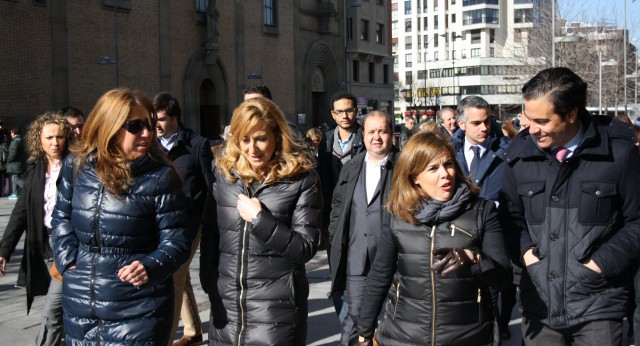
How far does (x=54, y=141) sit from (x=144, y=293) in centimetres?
238

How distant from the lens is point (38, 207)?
554cm

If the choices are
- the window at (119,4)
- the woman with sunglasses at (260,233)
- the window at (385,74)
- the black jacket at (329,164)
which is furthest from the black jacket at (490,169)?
the window at (385,74)

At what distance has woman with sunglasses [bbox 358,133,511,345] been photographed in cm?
354

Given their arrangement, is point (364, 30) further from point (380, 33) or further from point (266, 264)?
point (266, 264)

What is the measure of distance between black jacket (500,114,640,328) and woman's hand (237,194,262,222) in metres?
1.45

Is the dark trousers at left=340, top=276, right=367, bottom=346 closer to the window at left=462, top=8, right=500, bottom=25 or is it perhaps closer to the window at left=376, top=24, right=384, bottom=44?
the window at left=376, top=24, right=384, bottom=44

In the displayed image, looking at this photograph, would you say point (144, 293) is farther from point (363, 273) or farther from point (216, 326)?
point (363, 273)

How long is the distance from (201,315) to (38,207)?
2.55m

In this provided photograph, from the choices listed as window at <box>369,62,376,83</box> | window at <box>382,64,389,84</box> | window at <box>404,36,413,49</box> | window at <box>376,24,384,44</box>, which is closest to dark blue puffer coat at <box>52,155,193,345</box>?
window at <box>369,62,376,83</box>

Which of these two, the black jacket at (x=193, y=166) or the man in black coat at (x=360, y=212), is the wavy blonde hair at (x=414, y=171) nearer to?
the man in black coat at (x=360, y=212)

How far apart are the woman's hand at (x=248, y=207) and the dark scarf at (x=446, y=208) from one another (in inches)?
33.8

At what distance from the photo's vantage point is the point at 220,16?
118ft

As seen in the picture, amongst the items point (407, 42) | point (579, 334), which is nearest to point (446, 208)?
point (579, 334)

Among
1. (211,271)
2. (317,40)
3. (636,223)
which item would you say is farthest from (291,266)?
(317,40)
